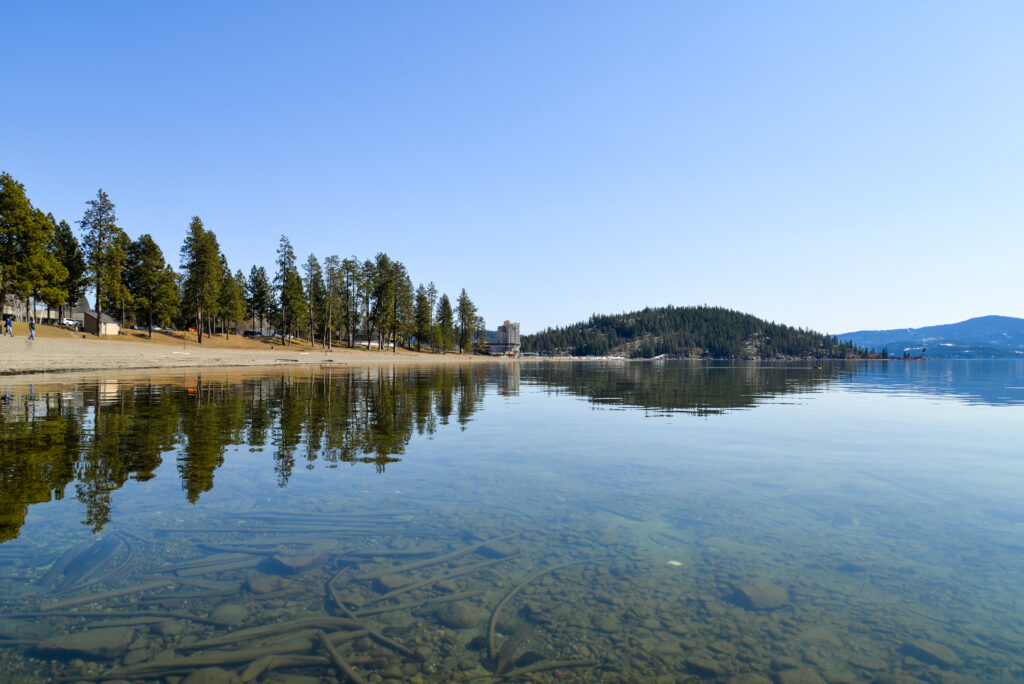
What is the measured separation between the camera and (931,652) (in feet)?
15.6

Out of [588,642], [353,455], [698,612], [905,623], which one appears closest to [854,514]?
[905,623]

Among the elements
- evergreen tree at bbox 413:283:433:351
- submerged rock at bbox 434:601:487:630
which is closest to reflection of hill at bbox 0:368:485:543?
submerged rock at bbox 434:601:487:630

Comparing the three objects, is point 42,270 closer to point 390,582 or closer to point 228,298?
point 228,298

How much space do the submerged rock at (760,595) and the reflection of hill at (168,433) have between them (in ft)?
26.3

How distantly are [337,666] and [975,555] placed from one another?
26.6ft

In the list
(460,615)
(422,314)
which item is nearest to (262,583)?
(460,615)

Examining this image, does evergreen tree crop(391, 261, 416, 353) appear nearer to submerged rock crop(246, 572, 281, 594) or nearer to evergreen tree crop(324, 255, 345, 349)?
evergreen tree crop(324, 255, 345, 349)

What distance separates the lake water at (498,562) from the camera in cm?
455

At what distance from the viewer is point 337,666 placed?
14.3ft

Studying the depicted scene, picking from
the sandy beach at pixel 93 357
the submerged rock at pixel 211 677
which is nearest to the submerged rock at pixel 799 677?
the submerged rock at pixel 211 677

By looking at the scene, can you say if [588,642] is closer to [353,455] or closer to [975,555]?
[975,555]

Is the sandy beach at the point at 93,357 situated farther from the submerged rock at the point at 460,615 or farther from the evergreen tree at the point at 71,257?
the submerged rock at the point at 460,615

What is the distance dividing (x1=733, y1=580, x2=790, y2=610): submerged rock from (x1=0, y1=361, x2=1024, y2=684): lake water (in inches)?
1.2

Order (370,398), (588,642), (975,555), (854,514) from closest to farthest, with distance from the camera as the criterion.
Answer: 1. (588,642)
2. (975,555)
3. (854,514)
4. (370,398)
